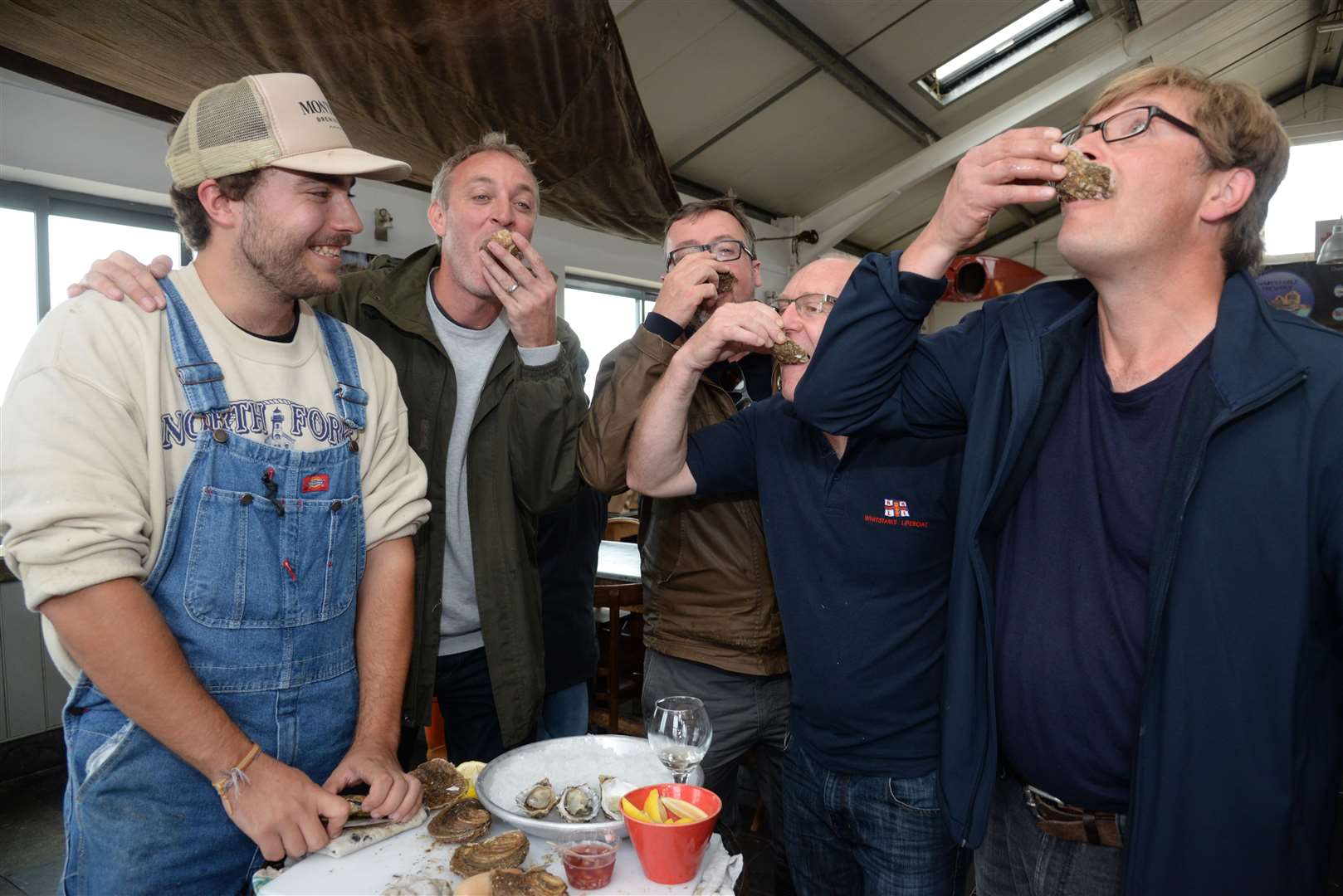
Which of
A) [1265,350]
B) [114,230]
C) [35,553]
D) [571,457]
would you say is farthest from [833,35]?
[35,553]

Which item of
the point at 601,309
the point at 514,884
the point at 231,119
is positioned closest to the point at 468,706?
the point at 514,884

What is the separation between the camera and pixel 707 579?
197 cm

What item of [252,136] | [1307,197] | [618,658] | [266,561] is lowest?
[618,658]

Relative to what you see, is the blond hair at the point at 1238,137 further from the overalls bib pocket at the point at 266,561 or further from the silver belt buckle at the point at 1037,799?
the overalls bib pocket at the point at 266,561

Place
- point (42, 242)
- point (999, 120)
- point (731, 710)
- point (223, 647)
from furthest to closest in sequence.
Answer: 1. point (999, 120)
2. point (42, 242)
3. point (731, 710)
4. point (223, 647)

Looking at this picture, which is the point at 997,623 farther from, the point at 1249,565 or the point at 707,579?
the point at 707,579

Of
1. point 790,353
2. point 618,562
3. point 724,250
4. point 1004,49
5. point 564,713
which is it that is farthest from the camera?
point 1004,49

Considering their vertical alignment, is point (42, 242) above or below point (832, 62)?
below

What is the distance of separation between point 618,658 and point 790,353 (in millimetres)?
2565

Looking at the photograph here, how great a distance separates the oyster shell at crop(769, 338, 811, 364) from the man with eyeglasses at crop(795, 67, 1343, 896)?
30cm

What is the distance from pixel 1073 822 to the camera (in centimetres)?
132

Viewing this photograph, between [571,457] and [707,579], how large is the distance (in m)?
0.44

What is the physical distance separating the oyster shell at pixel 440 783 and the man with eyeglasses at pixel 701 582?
0.58 meters

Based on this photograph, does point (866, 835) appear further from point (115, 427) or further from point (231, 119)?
point (231, 119)
